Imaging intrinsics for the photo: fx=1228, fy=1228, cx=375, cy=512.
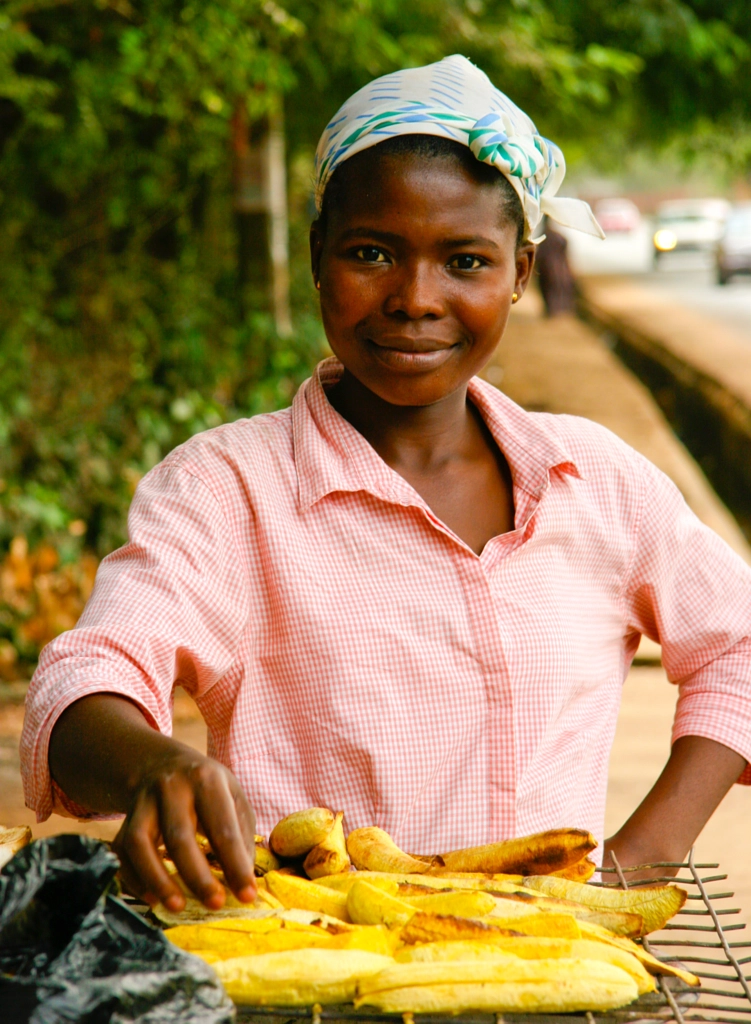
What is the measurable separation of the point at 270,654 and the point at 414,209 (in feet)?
2.07

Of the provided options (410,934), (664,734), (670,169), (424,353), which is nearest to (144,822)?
(410,934)

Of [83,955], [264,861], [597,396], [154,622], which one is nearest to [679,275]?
[597,396]

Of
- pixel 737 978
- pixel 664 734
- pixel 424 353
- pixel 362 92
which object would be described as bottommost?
pixel 664 734

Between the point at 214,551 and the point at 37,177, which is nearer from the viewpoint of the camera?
the point at 214,551

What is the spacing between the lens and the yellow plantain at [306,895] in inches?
48.8

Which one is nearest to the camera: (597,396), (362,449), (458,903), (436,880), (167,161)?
(458,903)

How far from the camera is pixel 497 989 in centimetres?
104

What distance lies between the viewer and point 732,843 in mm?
3809

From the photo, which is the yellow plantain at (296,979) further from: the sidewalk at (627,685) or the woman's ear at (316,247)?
the sidewalk at (627,685)

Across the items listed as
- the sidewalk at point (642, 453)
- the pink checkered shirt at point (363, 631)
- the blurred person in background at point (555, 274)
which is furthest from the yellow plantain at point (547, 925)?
the blurred person in background at point (555, 274)

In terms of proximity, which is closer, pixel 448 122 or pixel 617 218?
pixel 448 122

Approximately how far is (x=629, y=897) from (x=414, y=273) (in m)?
0.84

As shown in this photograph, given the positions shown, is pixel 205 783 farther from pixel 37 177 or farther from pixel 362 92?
pixel 37 177

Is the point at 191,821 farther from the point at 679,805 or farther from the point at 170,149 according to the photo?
the point at 170,149
